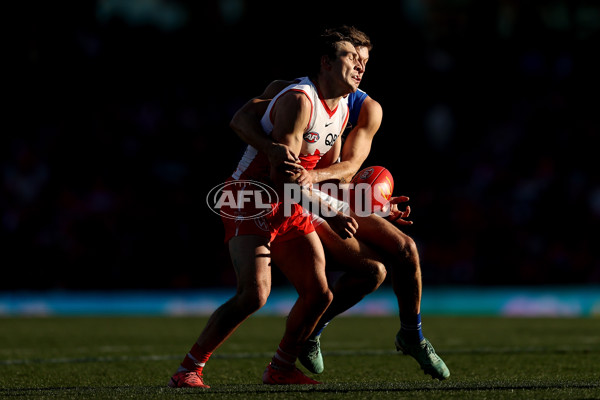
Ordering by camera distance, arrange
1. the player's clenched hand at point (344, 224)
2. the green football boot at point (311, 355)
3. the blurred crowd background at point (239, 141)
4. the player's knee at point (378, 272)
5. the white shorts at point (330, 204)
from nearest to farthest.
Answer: the player's clenched hand at point (344, 224) → the white shorts at point (330, 204) → the player's knee at point (378, 272) → the green football boot at point (311, 355) → the blurred crowd background at point (239, 141)

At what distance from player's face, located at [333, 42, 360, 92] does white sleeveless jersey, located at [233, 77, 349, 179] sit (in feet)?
0.54

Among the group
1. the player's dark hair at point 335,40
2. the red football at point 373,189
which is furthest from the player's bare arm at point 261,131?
the red football at point 373,189

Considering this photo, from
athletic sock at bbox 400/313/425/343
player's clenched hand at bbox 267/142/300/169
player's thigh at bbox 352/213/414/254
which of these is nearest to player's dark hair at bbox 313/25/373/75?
player's clenched hand at bbox 267/142/300/169

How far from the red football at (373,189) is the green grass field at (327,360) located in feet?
3.36

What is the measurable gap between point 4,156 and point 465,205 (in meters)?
7.64

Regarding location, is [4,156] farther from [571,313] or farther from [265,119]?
[265,119]

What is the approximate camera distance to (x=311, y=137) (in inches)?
216

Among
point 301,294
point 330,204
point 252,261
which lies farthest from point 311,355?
point 330,204

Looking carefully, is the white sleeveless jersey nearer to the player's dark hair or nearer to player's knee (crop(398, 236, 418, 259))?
the player's dark hair

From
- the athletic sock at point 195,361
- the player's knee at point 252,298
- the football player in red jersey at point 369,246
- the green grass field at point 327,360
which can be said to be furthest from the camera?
the football player in red jersey at point 369,246

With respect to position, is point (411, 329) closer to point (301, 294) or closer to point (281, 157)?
point (301, 294)

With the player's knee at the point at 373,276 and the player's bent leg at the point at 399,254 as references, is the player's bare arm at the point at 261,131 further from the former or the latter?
the player's knee at the point at 373,276

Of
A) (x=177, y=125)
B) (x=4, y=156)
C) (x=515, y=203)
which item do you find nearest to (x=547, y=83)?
(x=515, y=203)

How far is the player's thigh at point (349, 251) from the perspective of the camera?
573cm
